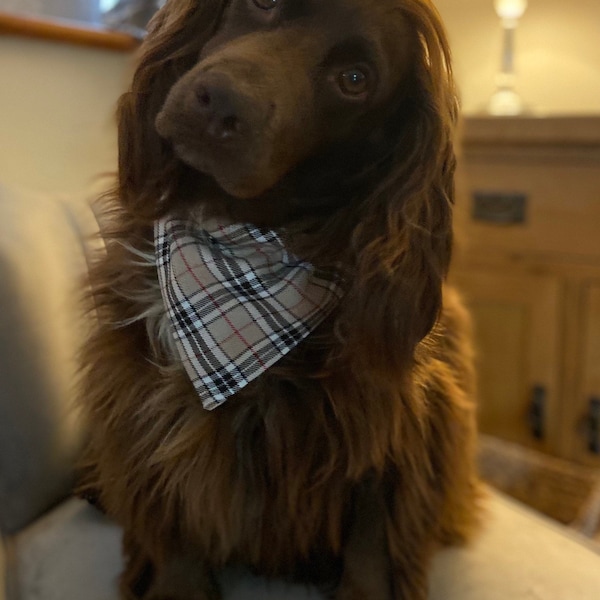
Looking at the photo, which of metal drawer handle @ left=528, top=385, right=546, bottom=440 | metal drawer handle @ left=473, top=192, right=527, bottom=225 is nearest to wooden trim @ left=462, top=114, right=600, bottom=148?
metal drawer handle @ left=473, top=192, right=527, bottom=225

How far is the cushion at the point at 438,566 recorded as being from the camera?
81cm

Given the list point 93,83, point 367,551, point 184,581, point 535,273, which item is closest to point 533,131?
point 535,273

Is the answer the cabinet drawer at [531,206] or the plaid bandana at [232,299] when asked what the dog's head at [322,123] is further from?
the cabinet drawer at [531,206]

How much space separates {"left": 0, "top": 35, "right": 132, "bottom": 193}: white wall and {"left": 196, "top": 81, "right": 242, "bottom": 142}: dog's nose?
616 mm

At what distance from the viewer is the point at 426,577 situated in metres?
0.82

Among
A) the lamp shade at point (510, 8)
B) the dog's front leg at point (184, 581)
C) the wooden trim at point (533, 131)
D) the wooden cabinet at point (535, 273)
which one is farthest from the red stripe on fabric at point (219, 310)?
the lamp shade at point (510, 8)

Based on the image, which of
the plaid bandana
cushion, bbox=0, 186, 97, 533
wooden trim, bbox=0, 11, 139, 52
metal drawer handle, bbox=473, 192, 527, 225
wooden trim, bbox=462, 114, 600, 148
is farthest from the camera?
metal drawer handle, bbox=473, 192, 527, 225

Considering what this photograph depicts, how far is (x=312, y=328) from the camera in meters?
0.73

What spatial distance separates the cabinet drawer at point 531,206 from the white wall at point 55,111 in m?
0.78

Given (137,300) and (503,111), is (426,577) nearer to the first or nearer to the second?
(137,300)

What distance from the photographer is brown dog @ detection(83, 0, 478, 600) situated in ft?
2.15

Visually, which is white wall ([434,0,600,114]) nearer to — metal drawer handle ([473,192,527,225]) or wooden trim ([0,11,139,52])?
metal drawer handle ([473,192,527,225])

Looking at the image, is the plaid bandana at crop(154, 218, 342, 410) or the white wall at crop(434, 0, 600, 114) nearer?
the plaid bandana at crop(154, 218, 342, 410)

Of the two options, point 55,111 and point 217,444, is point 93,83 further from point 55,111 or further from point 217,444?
point 217,444
